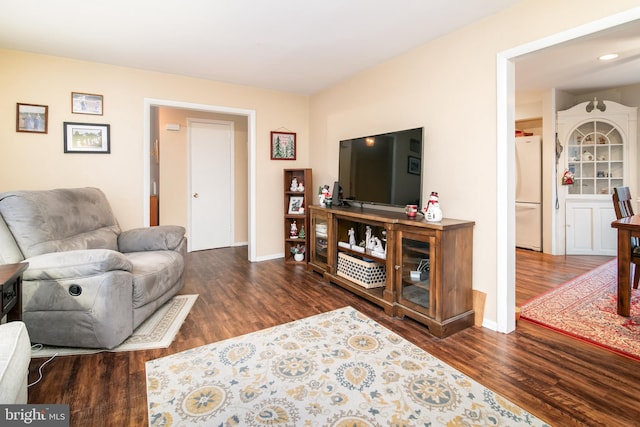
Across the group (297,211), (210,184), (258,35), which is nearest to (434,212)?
(258,35)

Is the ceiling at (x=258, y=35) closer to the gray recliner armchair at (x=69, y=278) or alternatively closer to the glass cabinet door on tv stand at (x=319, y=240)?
the gray recliner armchair at (x=69, y=278)

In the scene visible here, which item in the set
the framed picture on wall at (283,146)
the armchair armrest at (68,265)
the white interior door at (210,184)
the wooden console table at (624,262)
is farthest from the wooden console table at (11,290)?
the wooden console table at (624,262)

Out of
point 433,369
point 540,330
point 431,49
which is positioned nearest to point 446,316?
point 433,369

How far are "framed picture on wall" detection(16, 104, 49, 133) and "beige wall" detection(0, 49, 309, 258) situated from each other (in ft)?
0.14

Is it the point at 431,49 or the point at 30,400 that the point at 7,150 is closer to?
the point at 30,400

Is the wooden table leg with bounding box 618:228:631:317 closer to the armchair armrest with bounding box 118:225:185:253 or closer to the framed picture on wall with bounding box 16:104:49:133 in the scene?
the armchair armrest with bounding box 118:225:185:253

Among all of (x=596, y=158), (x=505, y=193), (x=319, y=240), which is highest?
(x=596, y=158)

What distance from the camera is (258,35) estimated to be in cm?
277

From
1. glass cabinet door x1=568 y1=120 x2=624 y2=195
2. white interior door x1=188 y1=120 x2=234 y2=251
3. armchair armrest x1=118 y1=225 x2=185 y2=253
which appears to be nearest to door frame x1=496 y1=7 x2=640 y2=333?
armchair armrest x1=118 y1=225 x2=185 y2=253

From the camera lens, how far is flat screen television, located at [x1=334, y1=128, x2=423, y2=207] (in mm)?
2842

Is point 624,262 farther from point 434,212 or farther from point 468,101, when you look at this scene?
point 468,101

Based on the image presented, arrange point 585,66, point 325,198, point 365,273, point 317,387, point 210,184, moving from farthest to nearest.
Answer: point 210,184, point 325,198, point 585,66, point 365,273, point 317,387

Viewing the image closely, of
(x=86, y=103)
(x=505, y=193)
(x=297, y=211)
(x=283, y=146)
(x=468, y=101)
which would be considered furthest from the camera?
(x=283, y=146)

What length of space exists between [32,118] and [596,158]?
7161 mm
